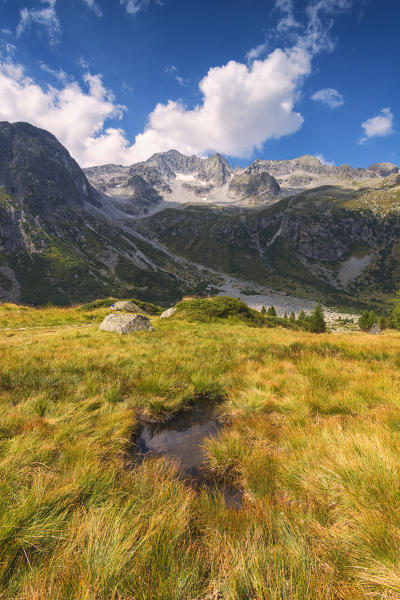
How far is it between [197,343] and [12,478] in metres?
8.39

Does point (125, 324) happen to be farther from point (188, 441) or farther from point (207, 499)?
point (207, 499)

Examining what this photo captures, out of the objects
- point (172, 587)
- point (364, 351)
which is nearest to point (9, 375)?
point (172, 587)

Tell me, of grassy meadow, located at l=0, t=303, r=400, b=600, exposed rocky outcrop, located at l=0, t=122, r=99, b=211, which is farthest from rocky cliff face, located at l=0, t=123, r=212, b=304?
grassy meadow, located at l=0, t=303, r=400, b=600

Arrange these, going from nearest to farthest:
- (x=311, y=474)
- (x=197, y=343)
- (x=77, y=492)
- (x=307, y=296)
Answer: (x=77, y=492) < (x=311, y=474) < (x=197, y=343) < (x=307, y=296)

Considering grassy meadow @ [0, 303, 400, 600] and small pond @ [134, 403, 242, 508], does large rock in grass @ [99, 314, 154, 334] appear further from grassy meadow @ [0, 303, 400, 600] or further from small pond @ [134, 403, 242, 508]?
small pond @ [134, 403, 242, 508]

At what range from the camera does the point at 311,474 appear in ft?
9.27

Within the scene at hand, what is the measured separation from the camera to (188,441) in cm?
444

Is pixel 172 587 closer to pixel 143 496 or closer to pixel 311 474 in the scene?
pixel 143 496

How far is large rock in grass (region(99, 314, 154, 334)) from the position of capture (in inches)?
563

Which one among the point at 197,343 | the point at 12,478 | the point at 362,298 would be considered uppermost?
the point at 12,478

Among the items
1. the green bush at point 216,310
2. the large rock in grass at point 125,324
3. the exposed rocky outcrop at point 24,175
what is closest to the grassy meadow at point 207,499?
the large rock in grass at point 125,324

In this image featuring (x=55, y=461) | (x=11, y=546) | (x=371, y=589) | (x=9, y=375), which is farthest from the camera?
(x=9, y=375)

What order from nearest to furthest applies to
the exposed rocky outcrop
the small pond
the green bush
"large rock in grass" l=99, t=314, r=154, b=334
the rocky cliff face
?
the small pond → "large rock in grass" l=99, t=314, r=154, b=334 → the green bush → the rocky cliff face → the exposed rocky outcrop

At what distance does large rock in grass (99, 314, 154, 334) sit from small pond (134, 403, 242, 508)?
9723 mm
